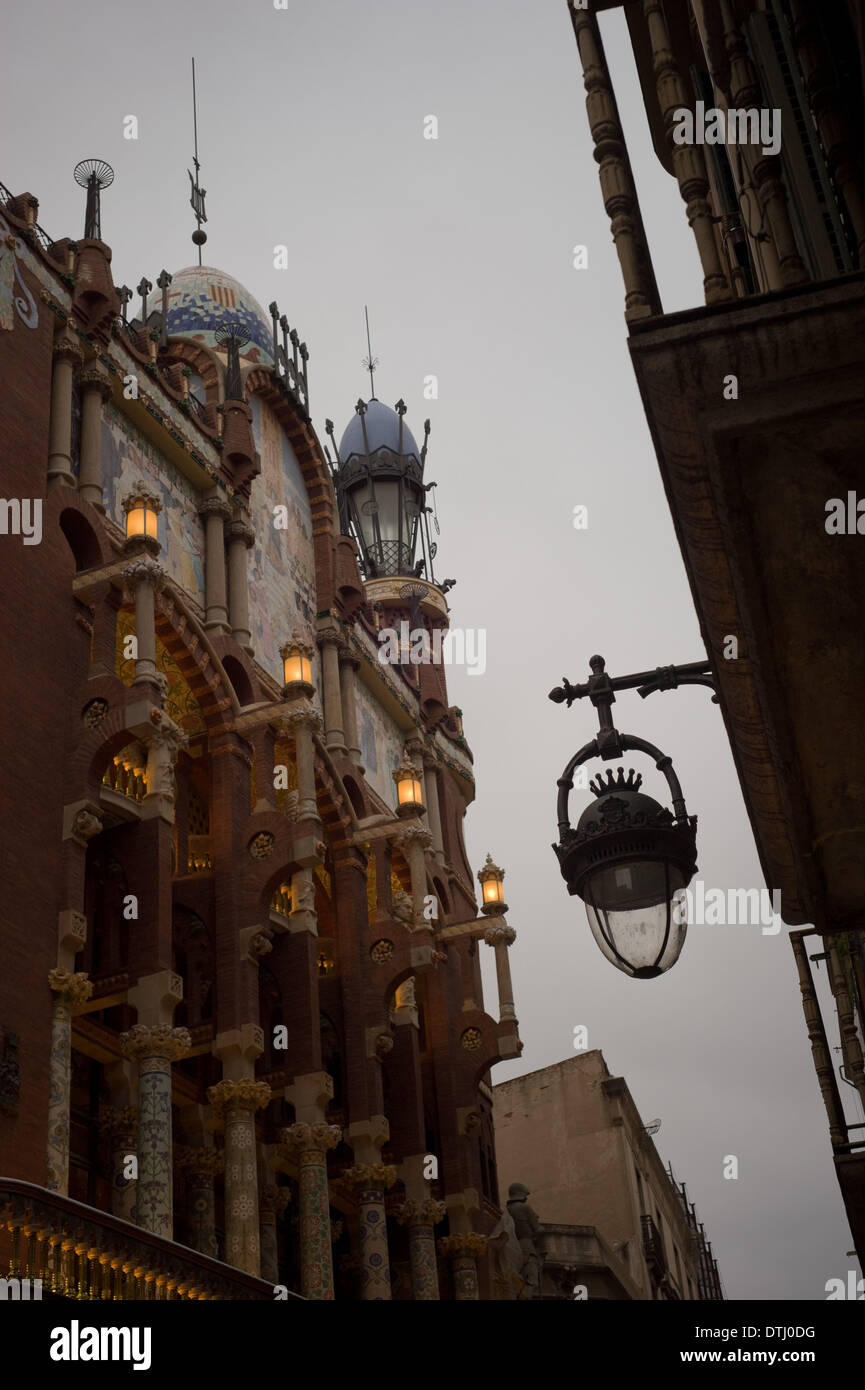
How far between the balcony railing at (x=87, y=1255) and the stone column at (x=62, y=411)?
10.6 meters

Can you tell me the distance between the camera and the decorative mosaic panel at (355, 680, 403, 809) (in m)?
30.2

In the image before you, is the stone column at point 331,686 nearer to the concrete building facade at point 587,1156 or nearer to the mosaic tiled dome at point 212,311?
the mosaic tiled dome at point 212,311

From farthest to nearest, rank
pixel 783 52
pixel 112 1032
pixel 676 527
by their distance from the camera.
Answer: pixel 112 1032 → pixel 783 52 → pixel 676 527

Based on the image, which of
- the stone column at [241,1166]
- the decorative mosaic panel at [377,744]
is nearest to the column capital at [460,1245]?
the stone column at [241,1166]

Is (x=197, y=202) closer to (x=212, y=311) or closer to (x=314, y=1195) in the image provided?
(x=212, y=311)

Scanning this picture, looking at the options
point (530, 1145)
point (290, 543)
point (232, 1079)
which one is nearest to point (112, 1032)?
point (232, 1079)

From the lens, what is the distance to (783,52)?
9.09m

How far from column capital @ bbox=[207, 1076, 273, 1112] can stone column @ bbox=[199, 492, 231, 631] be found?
7.45m

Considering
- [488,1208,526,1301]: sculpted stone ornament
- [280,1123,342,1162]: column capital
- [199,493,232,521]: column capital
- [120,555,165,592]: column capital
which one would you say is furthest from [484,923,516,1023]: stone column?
[120,555,165,592]: column capital

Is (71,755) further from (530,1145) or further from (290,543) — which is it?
(530,1145)

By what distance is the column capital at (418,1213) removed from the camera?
2467 centimetres

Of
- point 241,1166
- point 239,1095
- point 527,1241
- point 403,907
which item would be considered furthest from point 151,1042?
point 527,1241
